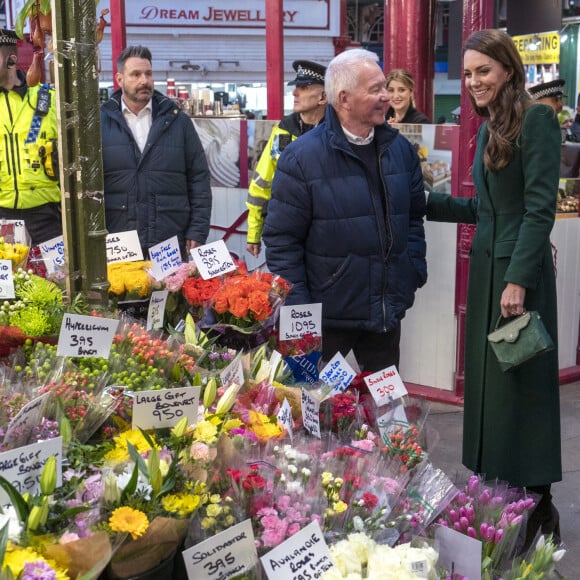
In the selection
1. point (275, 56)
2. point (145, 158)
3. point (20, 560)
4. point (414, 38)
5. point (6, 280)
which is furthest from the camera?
point (414, 38)

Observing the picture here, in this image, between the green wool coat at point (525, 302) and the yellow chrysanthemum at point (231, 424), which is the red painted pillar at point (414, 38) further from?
the yellow chrysanthemum at point (231, 424)

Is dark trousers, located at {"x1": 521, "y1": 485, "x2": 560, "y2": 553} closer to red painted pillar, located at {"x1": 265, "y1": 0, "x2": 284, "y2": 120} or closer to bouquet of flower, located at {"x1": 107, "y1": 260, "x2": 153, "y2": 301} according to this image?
bouquet of flower, located at {"x1": 107, "y1": 260, "x2": 153, "y2": 301}

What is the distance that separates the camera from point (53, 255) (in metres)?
3.26

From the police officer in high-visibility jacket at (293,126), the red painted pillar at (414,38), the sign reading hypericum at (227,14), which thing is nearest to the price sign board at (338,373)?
the police officer in high-visibility jacket at (293,126)

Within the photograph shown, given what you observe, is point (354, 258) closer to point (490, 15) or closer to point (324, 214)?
point (324, 214)

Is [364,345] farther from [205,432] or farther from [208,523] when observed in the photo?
[208,523]

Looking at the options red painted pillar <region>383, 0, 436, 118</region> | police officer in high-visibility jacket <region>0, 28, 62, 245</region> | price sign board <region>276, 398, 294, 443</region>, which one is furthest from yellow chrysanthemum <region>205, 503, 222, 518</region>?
red painted pillar <region>383, 0, 436, 118</region>

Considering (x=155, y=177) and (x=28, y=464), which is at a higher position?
(x=155, y=177)

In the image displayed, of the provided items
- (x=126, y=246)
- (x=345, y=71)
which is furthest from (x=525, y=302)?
(x=126, y=246)

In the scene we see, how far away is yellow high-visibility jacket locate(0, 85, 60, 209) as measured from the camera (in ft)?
15.9

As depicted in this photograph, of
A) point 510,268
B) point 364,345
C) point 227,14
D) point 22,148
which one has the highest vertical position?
point 227,14

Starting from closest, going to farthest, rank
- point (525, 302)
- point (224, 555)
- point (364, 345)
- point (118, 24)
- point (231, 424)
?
point (224, 555)
point (231, 424)
point (525, 302)
point (364, 345)
point (118, 24)

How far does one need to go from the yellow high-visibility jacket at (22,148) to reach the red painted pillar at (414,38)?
4598 millimetres

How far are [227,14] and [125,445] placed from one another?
15.9 metres
